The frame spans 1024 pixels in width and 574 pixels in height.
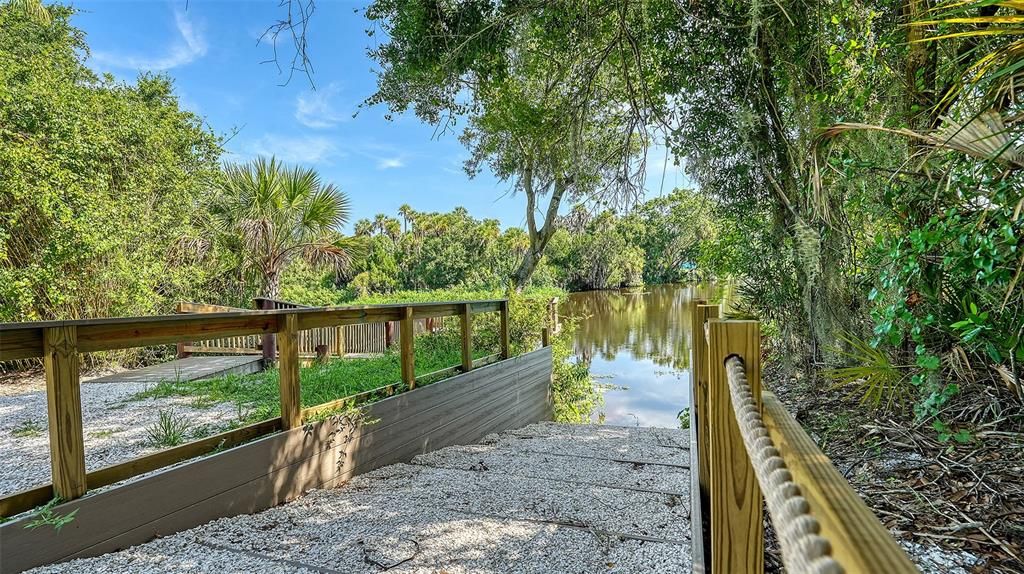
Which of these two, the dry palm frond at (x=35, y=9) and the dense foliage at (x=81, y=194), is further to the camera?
the dry palm frond at (x=35, y=9)

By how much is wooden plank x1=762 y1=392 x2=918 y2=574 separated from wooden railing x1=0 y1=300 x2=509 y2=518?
2231 mm

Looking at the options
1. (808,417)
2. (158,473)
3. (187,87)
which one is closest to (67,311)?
(187,87)

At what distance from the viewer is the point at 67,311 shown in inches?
240

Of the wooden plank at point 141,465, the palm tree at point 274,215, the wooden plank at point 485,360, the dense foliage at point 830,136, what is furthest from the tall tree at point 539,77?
the palm tree at point 274,215

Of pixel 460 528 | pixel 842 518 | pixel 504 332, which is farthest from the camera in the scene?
pixel 504 332

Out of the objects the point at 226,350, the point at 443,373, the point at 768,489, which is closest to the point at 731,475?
the point at 768,489

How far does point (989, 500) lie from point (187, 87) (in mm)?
11650

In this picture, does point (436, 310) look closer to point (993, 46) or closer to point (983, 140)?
point (983, 140)

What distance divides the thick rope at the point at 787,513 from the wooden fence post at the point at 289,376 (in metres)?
2.49

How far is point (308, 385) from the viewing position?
13.8 ft

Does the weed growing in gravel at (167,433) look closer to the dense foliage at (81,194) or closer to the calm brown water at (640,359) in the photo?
the calm brown water at (640,359)

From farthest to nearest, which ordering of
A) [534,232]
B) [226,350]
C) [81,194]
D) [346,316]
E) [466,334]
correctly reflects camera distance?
[534,232] < [226,350] < [81,194] < [466,334] < [346,316]

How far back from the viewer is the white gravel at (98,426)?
285 centimetres

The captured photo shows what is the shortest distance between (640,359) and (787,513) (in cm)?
1169
